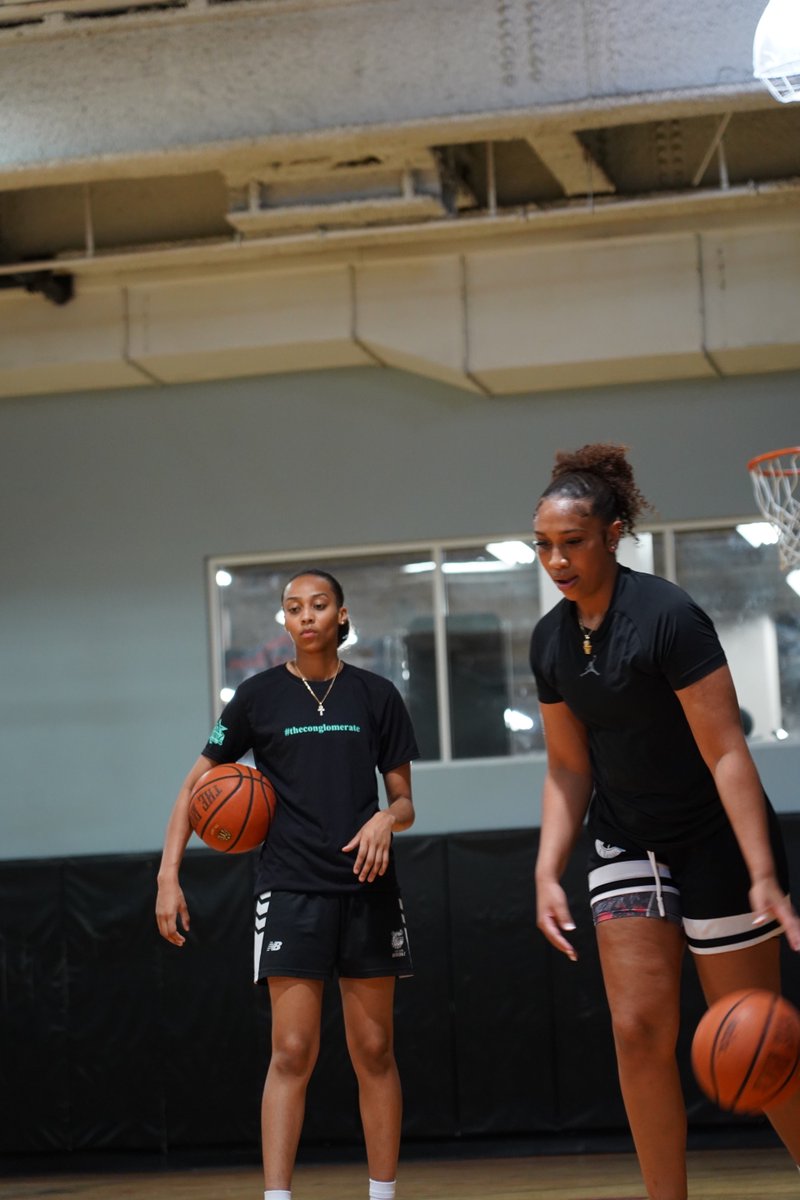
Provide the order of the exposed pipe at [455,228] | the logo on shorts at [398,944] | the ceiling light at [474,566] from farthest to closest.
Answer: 1. the ceiling light at [474,566]
2. the exposed pipe at [455,228]
3. the logo on shorts at [398,944]

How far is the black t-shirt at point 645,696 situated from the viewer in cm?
353

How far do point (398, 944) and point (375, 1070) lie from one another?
379 millimetres

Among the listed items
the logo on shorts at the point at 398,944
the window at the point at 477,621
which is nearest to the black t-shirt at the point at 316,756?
the logo on shorts at the point at 398,944

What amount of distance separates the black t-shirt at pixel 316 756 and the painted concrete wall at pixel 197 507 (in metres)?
3.42

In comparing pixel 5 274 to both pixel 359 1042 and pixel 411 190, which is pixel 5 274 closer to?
pixel 411 190

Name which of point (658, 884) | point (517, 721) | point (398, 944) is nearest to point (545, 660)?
point (658, 884)

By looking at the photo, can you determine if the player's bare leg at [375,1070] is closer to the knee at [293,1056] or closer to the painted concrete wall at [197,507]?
the knee at [293,1056]

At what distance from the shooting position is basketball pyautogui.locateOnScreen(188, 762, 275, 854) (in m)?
4.46

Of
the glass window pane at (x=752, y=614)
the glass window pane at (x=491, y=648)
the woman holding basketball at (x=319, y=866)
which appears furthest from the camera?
the glass window pane at (x=491, y=648)

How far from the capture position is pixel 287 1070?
4.26m

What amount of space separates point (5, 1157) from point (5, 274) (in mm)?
4747

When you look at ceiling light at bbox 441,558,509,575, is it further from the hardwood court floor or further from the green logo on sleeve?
the green logo on sleeve

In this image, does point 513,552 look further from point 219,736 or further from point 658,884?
point 658,884

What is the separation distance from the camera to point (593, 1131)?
733 centimetres
